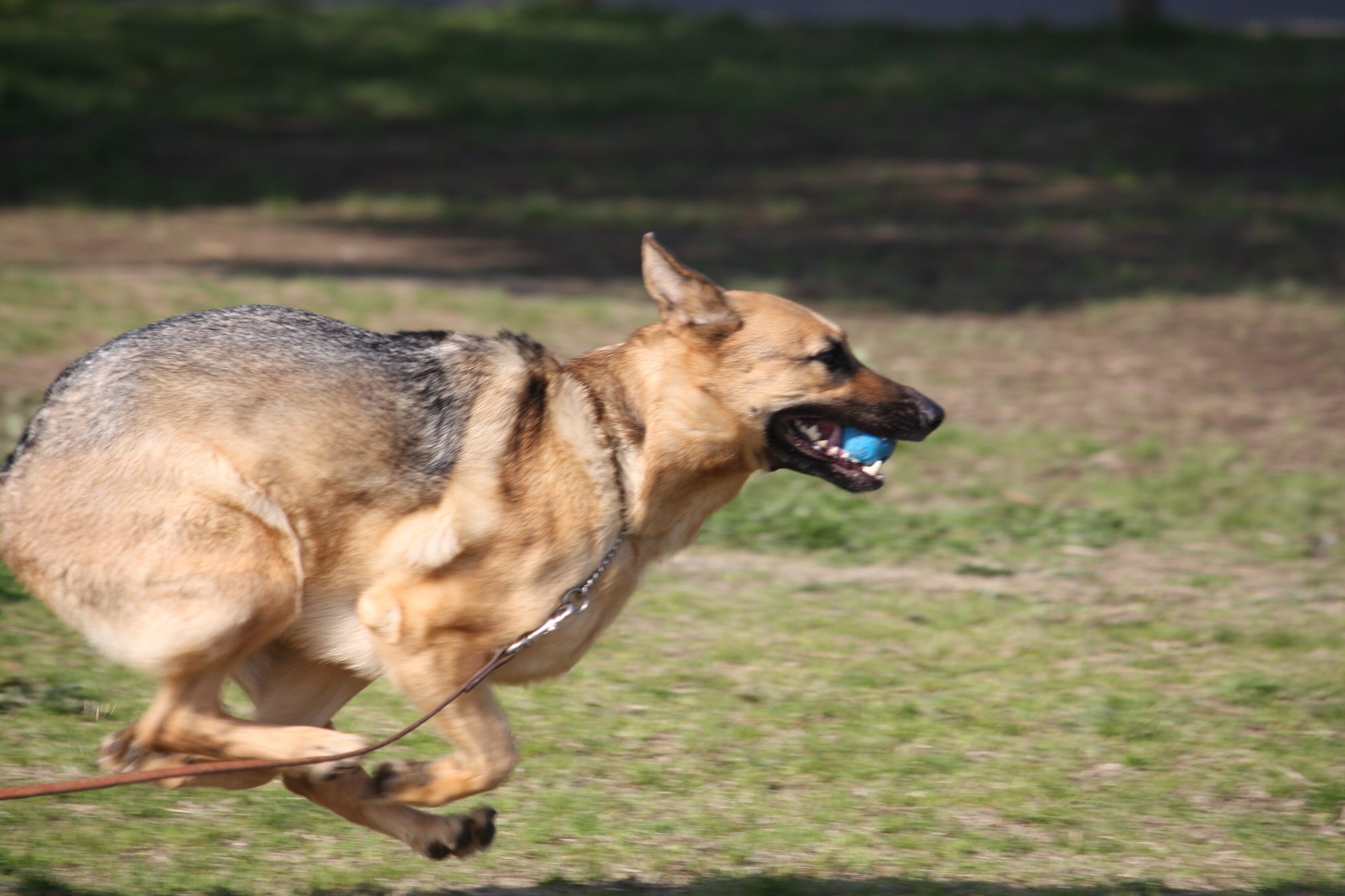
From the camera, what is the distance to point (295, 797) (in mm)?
4941

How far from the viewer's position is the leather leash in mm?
3764

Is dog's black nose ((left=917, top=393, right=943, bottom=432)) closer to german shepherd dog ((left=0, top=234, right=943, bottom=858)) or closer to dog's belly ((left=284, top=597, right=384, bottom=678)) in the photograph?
german shepherd dog ((left=0, top=234, right=943, bottom=858))

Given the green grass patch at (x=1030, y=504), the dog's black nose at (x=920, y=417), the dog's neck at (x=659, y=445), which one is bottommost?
the dog's neck at (x=659, y=445)

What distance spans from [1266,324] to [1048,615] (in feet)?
19.7

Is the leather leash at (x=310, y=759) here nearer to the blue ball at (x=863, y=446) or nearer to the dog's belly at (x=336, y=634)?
the dog's belly at (x=336, y=634)

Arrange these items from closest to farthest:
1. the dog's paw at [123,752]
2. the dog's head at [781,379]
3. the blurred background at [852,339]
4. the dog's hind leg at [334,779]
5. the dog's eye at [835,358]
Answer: the dog's paw at [123,752], the dog's hind leg at [334,779], the dog's head at [781,379], the dog's eye at [835,358], the blurred background at [852,339]

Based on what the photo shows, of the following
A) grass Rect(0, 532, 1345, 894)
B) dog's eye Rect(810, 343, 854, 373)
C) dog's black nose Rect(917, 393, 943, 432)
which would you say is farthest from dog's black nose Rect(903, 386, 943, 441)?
grass Rect(0, 532, 1345, 894)

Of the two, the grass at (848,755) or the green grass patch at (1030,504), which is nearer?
the grass at (848,755)

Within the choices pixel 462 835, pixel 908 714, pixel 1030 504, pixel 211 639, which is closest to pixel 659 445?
pixel 462 835

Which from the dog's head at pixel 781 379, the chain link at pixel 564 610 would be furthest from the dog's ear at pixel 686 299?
the chain link at pixel 564 610

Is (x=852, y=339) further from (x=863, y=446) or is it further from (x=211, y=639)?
(x=211, y=639)

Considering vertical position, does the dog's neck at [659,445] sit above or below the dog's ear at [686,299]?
below

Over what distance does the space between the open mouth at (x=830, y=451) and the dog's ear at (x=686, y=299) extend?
34cm

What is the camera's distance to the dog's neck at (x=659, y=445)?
4.27m
